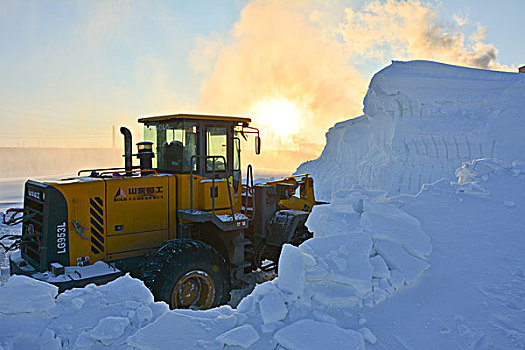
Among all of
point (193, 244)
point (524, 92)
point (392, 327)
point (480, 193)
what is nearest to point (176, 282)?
point (193, 244)

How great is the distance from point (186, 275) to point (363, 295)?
2.27 meters

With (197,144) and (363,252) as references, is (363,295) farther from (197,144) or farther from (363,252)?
(197,144)

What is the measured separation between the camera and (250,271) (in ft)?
21.1

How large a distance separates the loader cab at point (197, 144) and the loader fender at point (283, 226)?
1054 mm

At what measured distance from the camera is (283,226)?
649 centimetres

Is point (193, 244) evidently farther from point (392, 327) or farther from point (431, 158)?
point (431, 158)

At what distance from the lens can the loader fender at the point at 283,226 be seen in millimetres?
6405

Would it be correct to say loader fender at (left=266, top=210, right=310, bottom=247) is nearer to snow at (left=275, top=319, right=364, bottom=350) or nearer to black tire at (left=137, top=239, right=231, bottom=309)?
black tire at (left=137, top=239, right=231, bottom=309)

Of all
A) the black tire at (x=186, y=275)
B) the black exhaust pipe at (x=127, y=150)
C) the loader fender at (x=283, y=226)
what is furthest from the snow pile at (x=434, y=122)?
the black exhaust pipe at (x=127, y=150)

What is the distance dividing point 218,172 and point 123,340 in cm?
315

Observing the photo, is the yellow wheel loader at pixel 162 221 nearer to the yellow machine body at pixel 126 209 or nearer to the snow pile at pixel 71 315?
the yellow machine body at pixel 126 209

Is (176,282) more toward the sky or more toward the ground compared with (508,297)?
more toward the ground

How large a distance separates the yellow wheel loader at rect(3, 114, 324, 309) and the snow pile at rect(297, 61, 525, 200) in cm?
1058

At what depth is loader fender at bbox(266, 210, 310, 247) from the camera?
21.0ft
